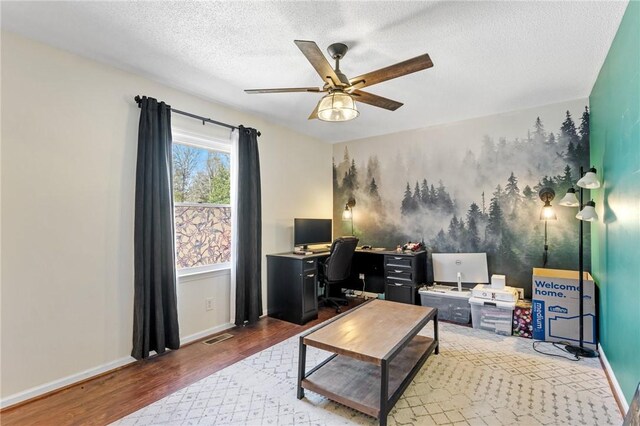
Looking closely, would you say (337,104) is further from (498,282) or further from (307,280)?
(498,282)

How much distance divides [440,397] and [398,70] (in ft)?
7.41

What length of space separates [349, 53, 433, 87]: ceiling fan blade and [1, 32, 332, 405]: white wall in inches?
80.7

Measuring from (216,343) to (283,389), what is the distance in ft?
3.82

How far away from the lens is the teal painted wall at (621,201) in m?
1.72

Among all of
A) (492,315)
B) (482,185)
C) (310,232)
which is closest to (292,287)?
(310,232)

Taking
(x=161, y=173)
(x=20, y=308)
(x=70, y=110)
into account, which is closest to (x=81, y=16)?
(x=70, y=110)

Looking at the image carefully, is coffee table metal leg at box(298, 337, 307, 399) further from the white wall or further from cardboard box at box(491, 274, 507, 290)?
cardboard box at box(491, 274, 507, 290)

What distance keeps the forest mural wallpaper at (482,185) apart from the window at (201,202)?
2305mm

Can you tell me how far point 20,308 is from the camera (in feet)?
6.91

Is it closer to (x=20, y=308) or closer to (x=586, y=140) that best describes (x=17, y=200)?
(x=20, y=308)

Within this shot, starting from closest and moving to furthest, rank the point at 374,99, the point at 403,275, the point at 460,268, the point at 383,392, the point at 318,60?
the point at 383,392
the point at 318,60
the point at 374,99
the point at 460,268
the point at 403,275

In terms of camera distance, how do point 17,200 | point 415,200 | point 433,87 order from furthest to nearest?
point 415,200, point 433,87, point 17,200

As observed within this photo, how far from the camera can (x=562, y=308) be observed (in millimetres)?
2957

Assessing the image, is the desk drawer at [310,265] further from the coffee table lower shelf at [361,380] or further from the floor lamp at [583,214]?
the floor lamp at [583,214]
